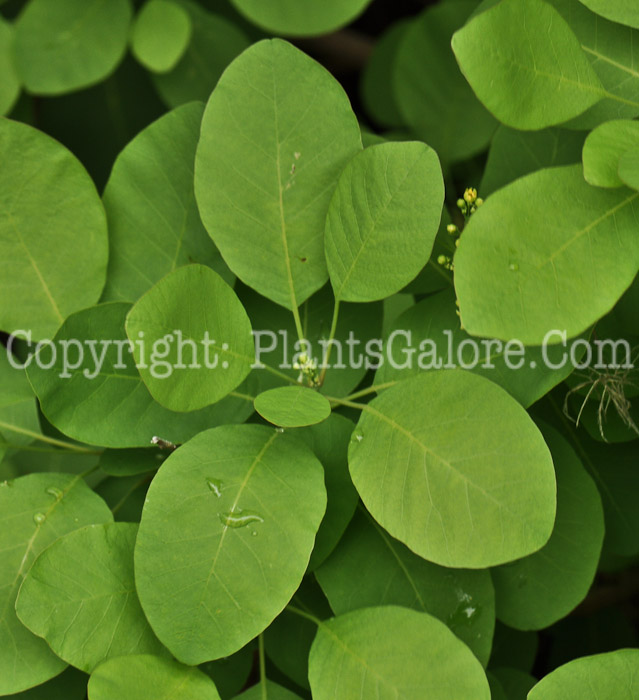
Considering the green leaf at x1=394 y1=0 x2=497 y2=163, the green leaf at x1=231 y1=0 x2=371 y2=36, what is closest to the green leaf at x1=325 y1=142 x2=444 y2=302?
the green leaf at x1=231 y1=0 x2=371 y2=36

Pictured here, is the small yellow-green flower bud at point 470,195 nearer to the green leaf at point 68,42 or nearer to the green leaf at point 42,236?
the green leaf at point 42,236

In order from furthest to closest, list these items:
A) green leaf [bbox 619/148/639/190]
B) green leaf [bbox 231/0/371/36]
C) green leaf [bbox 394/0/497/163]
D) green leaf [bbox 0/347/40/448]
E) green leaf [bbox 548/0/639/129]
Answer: green leaf [bbox 394/0/497/163] → green leaf [bbox 231/0/371/36] → green leaf [bbox 0/347/40/448] → green leaf [bbox 548/0/639/129] → green leaf [bbox 619/148/639/190]

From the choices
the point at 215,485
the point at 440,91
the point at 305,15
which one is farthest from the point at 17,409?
the point at 440,91

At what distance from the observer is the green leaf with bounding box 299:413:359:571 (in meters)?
0.63

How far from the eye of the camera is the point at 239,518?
0.57m

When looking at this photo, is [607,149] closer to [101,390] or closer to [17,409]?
[101,390]

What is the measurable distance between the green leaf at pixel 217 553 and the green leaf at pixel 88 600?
54 mm

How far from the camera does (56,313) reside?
2.30 ft

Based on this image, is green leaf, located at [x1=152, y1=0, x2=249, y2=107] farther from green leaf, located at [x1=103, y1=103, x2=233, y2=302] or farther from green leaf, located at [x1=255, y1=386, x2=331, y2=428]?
green leaf, located at [x1=255, y1=386, x2=331, y2=428]

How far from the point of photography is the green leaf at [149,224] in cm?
71

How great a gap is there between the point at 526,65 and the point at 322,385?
324 millimetres

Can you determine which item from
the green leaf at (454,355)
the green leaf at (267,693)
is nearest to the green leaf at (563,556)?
the green leaf at (454,355)

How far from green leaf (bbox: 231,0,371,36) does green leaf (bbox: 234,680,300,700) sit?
803mm

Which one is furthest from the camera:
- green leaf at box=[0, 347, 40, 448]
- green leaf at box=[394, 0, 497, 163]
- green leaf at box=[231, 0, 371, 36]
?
green leaf at box=[394, 0, 497, 163]
